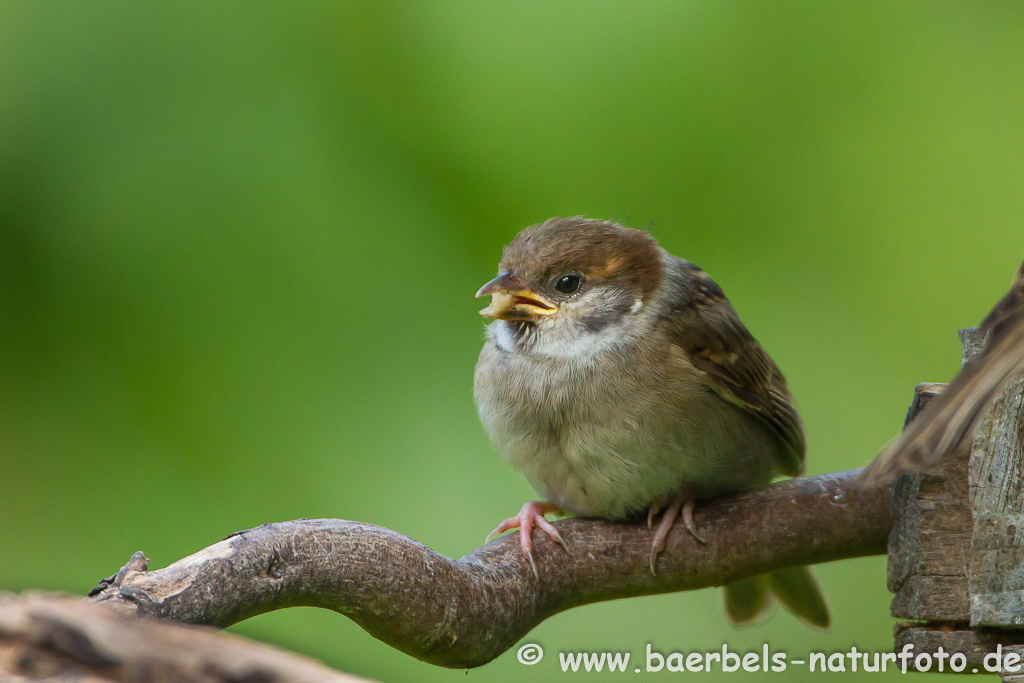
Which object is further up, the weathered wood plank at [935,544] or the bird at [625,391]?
the bird at [625,391]

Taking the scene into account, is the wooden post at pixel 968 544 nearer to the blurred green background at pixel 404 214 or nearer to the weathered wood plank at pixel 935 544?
the weathered wood plank at pixel 935 544

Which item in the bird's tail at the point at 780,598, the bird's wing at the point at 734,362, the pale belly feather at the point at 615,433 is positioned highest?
the bird's wing at the point at 734,362

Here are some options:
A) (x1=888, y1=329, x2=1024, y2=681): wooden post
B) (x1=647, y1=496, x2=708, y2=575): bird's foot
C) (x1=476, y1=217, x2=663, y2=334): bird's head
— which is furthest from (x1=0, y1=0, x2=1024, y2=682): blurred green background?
(x1=888, y1=329, x2=1024, y2=681): wooden post

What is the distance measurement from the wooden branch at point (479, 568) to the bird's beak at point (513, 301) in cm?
46

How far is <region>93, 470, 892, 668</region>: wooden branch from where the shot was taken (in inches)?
47.9

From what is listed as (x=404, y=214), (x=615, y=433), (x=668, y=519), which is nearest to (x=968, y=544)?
(x=668, y=519)

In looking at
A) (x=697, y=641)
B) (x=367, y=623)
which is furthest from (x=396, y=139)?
(x=697, y=641)

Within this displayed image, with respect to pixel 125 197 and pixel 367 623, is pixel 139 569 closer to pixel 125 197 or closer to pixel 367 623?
pixel 367 623

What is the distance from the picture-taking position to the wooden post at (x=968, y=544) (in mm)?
1471

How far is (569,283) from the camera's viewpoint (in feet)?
7.02

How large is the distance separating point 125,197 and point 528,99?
0.88 metres

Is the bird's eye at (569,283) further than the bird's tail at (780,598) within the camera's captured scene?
No

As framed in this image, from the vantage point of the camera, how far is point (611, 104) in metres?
2.27

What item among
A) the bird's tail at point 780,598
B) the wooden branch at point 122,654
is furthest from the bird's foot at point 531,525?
the wooden branch at point 122,654
